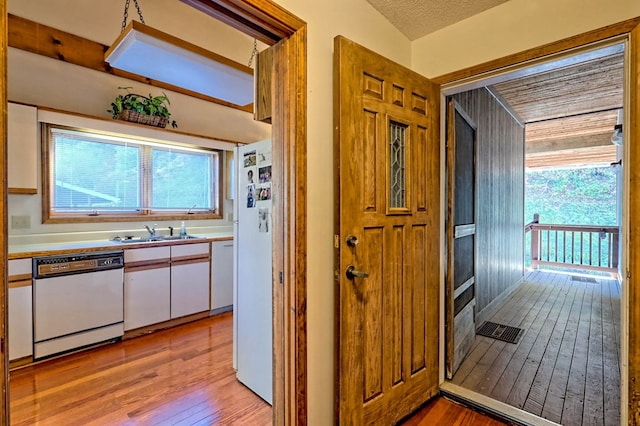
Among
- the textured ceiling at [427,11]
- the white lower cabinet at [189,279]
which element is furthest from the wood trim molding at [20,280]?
the textured ceiling at [427,11]

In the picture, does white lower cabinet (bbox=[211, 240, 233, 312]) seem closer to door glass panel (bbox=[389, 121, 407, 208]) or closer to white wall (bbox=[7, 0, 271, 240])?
white wall (bbox=[7, 0, 271, 240])

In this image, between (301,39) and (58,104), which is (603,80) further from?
(58,104)

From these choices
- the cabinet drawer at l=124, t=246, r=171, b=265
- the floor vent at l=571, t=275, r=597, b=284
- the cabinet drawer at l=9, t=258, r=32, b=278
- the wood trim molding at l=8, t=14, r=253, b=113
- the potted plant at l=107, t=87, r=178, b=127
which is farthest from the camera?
the floor vent at l=571, t=275, r=597, b=284

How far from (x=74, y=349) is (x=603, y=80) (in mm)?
6101

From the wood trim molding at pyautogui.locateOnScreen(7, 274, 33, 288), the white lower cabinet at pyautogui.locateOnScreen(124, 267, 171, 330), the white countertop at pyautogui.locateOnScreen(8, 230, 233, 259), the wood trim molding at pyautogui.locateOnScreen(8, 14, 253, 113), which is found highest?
the wood trim molding at pyautogui.locateOnScreen(8, 14, 253, 113)

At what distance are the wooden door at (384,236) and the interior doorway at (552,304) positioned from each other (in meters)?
0.51

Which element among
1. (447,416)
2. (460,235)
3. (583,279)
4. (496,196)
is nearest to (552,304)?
(496,196)

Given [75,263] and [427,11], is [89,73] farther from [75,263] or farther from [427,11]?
[427,11]

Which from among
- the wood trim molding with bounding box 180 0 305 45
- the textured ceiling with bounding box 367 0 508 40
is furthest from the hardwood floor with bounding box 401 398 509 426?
the textured ceiling with bounding box 367 0 508 40

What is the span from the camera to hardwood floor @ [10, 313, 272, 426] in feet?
6.13

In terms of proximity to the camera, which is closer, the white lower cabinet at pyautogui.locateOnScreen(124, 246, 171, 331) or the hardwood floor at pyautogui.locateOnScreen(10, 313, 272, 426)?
the hardwood floor at pyautogui.locateOnScreen(10, 313, 272, 426)

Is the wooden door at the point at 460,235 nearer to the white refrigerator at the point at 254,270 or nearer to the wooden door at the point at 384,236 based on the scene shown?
the wooden door at the point at 384,236

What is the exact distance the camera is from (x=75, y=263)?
263 centimetres

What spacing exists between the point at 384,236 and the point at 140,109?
3034 millimetres
